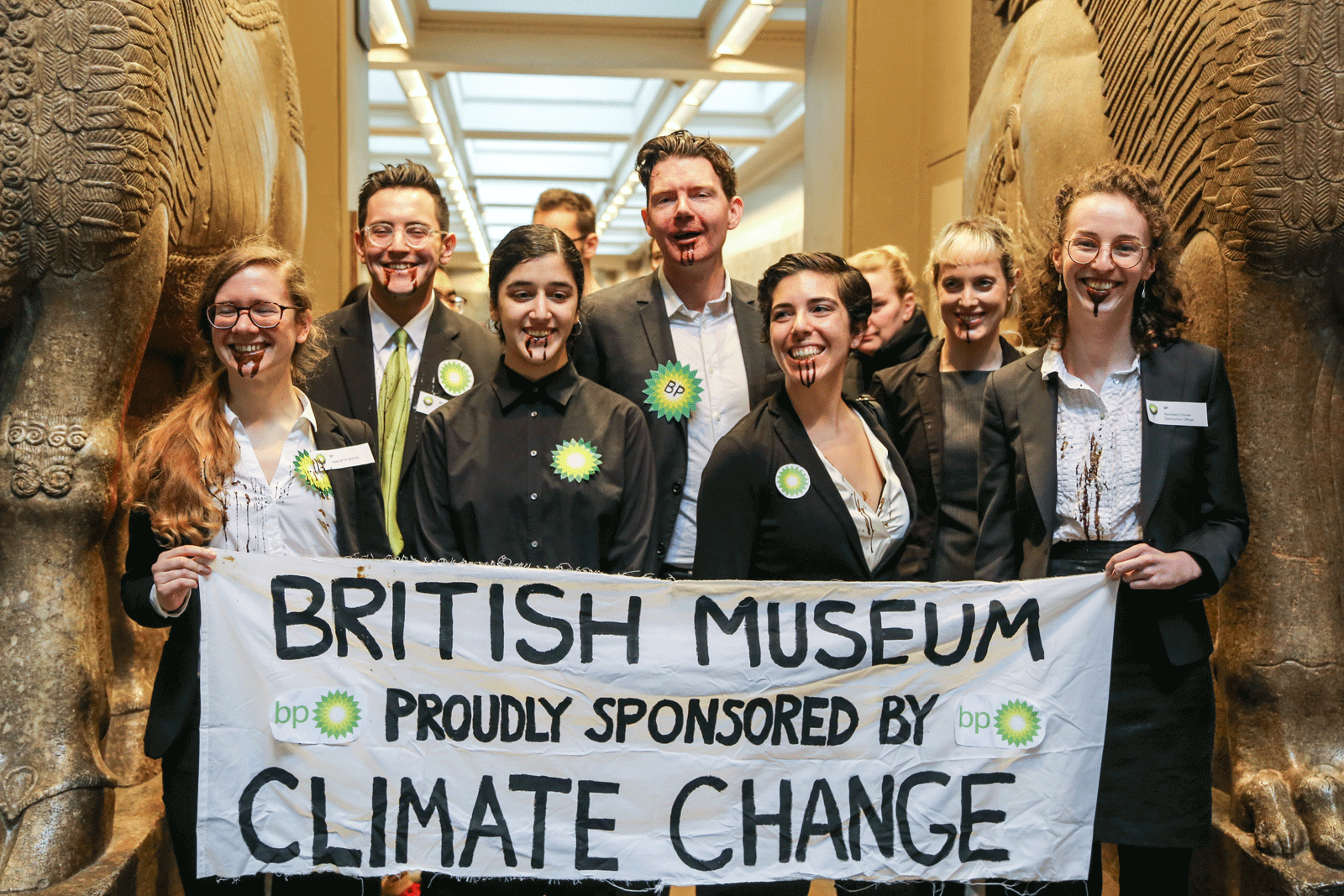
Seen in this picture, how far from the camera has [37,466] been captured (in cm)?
265

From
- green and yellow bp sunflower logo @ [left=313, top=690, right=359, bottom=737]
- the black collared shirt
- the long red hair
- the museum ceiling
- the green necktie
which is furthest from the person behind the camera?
the museum ceiling

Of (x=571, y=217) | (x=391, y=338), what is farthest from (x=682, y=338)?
(x=571, y=217)

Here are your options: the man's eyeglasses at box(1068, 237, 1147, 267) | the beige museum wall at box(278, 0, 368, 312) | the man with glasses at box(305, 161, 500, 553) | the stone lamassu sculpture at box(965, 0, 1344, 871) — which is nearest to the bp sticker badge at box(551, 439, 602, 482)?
the man with glasses at box(305, 161, 500, 553)

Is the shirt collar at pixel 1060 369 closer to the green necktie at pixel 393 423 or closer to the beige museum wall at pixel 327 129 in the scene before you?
the green necktie at pixel 393 423

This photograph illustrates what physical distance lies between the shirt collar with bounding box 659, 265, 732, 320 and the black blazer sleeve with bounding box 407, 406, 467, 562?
2.48 feet

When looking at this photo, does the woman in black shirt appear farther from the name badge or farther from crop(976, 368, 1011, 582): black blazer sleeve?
the name badge

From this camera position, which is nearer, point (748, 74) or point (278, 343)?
point (278, 343)

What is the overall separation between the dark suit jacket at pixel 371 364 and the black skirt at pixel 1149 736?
5.15ft

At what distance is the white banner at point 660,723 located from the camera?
8.18 ft

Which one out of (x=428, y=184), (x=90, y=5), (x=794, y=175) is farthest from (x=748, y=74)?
(x=90, y=5)

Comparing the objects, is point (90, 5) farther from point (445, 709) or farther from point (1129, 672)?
point (1129, 672)

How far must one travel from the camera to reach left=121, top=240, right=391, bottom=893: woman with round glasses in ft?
7.92

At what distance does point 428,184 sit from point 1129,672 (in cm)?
211

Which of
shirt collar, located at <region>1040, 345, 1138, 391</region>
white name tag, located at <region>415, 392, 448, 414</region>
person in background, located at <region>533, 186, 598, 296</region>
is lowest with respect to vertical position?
white name tag, located at <region>415, 392, 448, 414</region>
